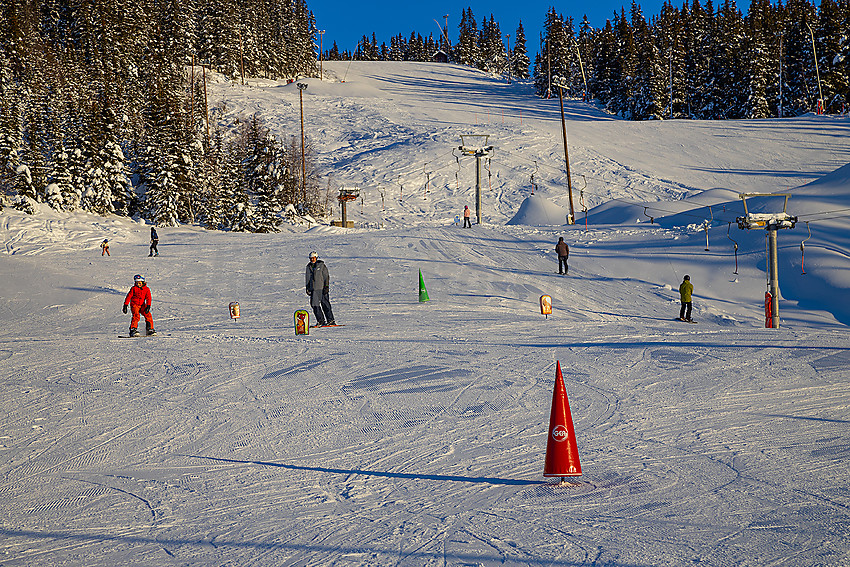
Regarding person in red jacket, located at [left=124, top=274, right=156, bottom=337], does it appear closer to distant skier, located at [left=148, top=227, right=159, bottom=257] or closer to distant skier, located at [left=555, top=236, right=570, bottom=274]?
distant skier, located at [left=555, top=236, right=570, bottom=274]

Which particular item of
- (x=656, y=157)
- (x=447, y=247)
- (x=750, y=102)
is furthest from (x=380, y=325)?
(x=750, y=102)

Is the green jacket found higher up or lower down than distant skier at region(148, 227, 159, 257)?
lower down

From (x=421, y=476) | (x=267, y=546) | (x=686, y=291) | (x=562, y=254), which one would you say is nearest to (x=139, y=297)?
(x=421, y=476)

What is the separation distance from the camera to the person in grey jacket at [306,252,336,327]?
1494cm

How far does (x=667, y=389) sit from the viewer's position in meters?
8.62

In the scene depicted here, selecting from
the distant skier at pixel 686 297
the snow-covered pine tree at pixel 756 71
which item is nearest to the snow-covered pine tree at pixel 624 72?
the snow-covered pine tree at pixel 756 71

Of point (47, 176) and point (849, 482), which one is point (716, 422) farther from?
point (47, 176)

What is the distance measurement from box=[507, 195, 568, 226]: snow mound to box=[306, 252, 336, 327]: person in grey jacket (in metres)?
26.4

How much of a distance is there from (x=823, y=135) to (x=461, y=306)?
50720 mm

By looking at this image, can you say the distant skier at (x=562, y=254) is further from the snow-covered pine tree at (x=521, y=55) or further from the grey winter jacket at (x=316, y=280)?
the snow-covered pine tree at (x=521, y=55)

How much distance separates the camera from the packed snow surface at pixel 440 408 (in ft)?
14.4

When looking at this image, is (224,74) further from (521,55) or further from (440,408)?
(440,408)

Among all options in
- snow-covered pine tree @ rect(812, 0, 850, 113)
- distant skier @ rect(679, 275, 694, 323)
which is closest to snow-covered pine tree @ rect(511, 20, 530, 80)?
snow-covered pine tree @ rect(812, 0, 850, 113)

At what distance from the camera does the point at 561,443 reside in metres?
5.27
